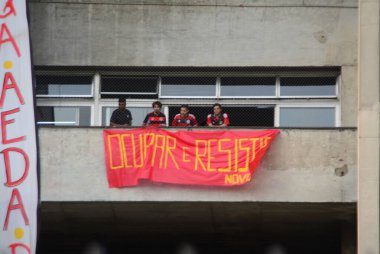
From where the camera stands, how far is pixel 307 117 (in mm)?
23281

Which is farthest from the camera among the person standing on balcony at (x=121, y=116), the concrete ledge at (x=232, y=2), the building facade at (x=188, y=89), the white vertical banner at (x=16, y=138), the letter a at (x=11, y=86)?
the concrete ledge at (x=232, y=2)

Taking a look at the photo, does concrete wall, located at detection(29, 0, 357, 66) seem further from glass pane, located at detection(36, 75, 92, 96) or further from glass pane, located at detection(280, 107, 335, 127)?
glass pane, located at detection(280, 107, 335, 127)

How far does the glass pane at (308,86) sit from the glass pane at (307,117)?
1.19ft

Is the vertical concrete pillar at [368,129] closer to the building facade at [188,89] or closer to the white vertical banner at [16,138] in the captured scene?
the building facade at [188,89]

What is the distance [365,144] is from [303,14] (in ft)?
13.1

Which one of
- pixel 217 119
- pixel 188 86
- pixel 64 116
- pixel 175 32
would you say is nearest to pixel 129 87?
pixel 188 86

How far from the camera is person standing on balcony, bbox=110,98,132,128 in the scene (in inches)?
875

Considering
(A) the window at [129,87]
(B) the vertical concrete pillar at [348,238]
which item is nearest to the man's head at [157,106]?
(A) the window at [129,87]

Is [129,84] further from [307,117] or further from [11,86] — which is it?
[307,117]

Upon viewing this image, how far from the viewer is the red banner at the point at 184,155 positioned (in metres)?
20.9

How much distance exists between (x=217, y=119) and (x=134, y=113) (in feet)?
8.46

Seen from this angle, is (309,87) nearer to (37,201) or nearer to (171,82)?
(171,82)

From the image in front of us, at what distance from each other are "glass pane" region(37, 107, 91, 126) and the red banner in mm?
2510

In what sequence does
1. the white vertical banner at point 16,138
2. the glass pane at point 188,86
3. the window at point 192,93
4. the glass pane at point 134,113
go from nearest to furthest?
the white vertical banner at point 16,138
the window at point 192,93
the glass pane at point 134,113
the glass pane at point 188,86
